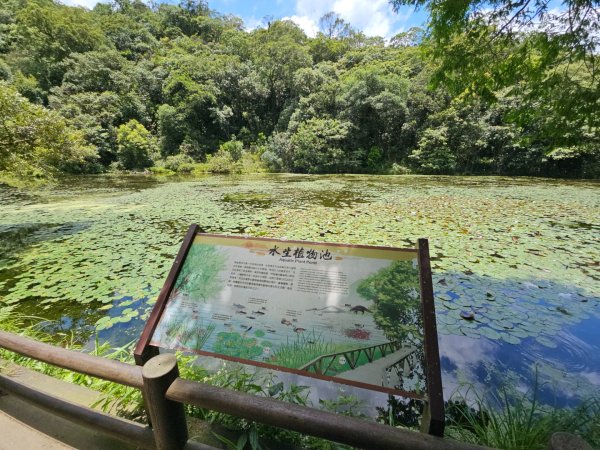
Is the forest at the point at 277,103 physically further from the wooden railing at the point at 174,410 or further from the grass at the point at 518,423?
the wooden railing at the point at 174,410

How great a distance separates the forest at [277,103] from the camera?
8.67 feet

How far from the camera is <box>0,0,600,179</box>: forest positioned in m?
2.64

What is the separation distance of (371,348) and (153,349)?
0.99 m

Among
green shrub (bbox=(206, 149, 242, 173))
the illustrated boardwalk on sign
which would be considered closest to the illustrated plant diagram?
the illustrated boardwalk on sign

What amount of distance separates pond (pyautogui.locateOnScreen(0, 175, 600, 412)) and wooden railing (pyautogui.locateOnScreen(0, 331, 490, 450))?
1.36 m

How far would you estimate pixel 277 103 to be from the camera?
26422 mm

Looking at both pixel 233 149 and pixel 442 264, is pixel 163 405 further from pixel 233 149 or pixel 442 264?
pixel 233 149

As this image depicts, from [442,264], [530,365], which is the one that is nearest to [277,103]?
[442,264]

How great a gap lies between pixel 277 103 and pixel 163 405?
28.2 metres

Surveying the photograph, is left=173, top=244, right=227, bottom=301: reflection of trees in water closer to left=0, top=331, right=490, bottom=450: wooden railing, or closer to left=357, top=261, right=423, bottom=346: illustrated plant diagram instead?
left=0, top=331, right=490, bottom=450: wooden railing

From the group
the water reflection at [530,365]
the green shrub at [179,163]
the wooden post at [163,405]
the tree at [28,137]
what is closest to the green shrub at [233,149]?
the green shrub at [179,163]

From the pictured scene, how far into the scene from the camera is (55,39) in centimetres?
2559

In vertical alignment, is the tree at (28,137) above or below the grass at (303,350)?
above

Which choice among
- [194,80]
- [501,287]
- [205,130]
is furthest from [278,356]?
[194,80]
